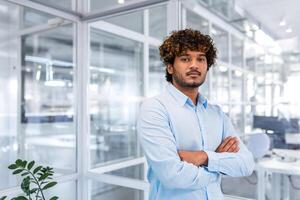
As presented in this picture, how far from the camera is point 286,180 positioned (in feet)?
8.91

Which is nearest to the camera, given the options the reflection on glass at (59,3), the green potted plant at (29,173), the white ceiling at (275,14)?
the green potted plant at (29,173)

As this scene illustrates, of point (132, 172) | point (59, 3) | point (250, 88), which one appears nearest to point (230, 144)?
point (250, 88)

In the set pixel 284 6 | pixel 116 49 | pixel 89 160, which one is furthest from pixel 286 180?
pixel 116 49

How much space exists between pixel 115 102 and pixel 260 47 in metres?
1.76

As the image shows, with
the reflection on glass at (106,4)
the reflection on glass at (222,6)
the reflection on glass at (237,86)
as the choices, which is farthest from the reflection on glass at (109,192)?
the reflection on glass at (222,6)

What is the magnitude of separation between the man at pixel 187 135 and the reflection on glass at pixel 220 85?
1.17 meters

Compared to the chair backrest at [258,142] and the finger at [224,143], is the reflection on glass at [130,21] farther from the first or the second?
the finger at [224,143]

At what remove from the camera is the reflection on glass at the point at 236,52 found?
3.09 meters

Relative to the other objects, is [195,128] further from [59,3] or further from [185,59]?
[59,3]

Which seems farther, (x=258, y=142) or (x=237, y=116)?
(x=237, y=116)

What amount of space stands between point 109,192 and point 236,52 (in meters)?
2.10

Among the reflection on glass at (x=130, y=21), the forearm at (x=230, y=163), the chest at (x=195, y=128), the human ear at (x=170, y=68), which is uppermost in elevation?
the reflection on glass at (x=130, y=21)

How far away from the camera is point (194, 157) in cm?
148

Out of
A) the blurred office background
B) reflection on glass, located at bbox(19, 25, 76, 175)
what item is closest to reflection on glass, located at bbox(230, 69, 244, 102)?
the blurred office background
